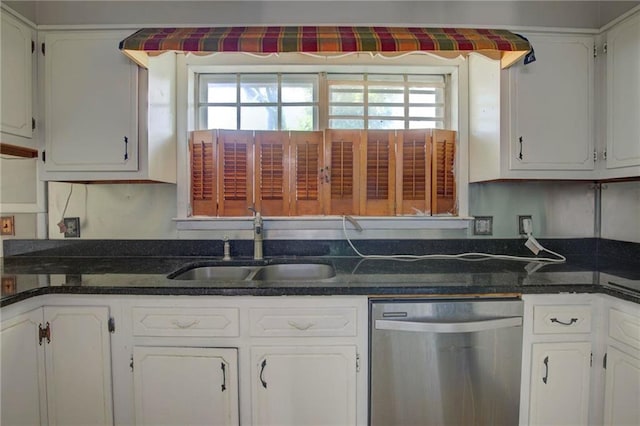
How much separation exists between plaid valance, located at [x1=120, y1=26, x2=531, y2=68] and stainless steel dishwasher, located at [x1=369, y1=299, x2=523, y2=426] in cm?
118

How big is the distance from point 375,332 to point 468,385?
0.43 metres

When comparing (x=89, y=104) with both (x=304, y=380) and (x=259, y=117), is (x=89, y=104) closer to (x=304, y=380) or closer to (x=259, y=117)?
(x=259, y=117)

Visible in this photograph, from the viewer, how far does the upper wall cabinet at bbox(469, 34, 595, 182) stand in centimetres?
156

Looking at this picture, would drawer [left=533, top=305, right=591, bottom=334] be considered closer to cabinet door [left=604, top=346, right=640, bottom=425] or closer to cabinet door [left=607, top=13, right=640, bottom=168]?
cabinet door [left=604, top=346, right=640, bottom=425]

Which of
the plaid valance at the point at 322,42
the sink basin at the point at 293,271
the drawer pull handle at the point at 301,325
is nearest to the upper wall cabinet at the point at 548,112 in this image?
the plaid valance at the point at 322,42

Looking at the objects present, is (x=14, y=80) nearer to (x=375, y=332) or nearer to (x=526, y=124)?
(x=375, y=332)

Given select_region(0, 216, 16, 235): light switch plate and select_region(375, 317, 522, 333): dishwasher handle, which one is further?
select_region(0, 216, 16, 235): light switch plate

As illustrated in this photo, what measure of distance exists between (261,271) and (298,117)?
3.15ft

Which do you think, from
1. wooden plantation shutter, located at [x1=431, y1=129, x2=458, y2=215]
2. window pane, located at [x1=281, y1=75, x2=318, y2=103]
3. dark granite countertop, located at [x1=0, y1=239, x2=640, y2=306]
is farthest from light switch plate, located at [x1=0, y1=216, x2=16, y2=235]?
wooden plantation shutter, located at [x1=431, y1=129, x2=458, y2=215]

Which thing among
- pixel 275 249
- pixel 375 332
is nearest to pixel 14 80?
pixel 275 249

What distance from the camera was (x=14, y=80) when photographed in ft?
4.83

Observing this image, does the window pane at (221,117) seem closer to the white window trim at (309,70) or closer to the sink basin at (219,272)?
the white window trim at (309,70)

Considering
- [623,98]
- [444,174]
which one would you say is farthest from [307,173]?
[623,98]

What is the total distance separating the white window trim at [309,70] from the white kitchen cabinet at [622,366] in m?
0.78
